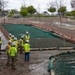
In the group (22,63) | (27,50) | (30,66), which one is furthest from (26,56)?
(30,66)

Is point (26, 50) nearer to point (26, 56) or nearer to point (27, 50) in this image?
point (27, 50)

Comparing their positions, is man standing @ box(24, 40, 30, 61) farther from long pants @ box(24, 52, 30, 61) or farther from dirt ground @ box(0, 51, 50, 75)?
dirt ground @ box(0, 51, 50, 75)

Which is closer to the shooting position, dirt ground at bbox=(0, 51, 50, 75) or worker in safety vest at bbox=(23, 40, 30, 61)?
dirt ground at bbox=(0, 51, 50, 75)

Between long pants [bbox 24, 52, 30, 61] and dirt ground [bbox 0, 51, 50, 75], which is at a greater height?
long pants [bbox 24, 52, 30, 61]

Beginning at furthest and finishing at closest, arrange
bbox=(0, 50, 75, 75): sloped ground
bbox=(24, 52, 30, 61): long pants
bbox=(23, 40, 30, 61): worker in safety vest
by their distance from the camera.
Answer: bbox=(24, 52, 30, 61): long pants < bbox=(23, 40, 30, 61): worker in safety vest < bbox=(0, 50, 75, 75): sloped ground

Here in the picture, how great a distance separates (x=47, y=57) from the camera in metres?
21.5

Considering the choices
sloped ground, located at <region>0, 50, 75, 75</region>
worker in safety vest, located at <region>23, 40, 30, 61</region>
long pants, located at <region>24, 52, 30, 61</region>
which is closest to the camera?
sloped ground, located at <region>0, 50, 75, 75</region>

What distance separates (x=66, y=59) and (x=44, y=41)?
32.0ft

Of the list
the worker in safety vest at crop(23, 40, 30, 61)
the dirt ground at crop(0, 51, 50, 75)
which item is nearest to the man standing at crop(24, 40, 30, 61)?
the worker in safety vest at crop(23, 40, 30, 61)

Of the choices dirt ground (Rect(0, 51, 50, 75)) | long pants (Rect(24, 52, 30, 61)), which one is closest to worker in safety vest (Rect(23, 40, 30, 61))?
long pants (Rect(24, 52, 30, 61))

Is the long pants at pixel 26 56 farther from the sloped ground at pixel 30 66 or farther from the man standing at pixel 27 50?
the sloped ground at pixel 30 66

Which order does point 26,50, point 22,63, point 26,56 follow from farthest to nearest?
point 26,56
point 26,50
point 22,63

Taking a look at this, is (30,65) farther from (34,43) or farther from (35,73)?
(34,43)

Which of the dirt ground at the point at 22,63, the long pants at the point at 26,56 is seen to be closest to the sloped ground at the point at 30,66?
the dirt ground at the point at 22,63
